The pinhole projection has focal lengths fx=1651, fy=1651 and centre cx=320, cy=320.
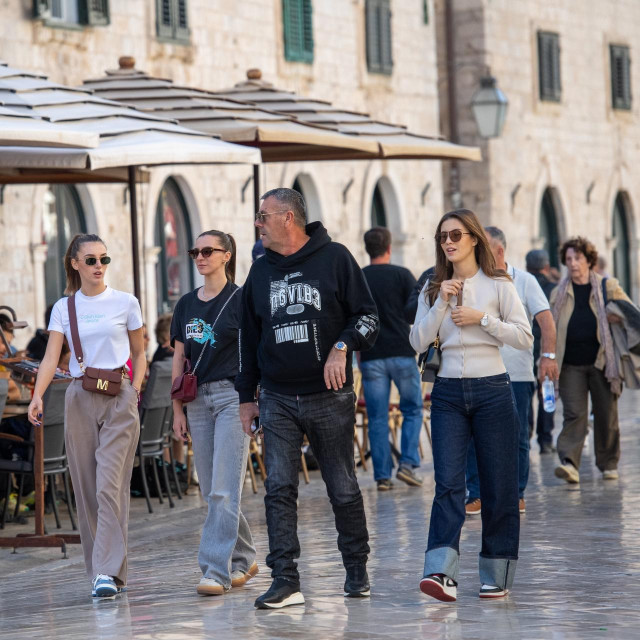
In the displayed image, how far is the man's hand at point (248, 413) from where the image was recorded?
7.51 meters

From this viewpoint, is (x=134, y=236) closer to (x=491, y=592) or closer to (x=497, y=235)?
(x=497, y=235)

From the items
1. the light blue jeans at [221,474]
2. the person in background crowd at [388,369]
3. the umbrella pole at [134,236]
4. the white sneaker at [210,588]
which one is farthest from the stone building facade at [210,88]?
the white sneaker at [210,588]

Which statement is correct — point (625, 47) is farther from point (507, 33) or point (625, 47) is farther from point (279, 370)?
point (279, 370)

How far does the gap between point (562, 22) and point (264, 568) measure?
2398 centimetres

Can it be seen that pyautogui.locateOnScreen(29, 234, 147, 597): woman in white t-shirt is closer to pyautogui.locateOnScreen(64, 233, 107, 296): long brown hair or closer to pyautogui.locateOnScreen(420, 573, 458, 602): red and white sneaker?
pyautogui.locateOnScreen(64, 233, 107, 296): long brown hair

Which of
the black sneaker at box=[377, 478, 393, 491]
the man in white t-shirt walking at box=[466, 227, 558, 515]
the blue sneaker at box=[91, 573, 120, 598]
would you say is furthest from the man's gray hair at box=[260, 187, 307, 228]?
the black sneaker at box=[377, 478, 393, 491]

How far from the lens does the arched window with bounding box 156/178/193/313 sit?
2034 centimetres

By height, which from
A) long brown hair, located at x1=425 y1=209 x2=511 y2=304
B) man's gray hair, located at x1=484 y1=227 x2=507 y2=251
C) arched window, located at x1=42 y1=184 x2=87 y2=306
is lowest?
long brown hair, located at x1=425 y1=209 x2=511 y2=304

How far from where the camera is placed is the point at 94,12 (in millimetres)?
18734

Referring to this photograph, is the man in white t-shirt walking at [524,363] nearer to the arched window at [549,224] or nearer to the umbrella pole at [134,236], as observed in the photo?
the umbrella pole at [134,236]

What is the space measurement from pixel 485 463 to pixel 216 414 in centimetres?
139

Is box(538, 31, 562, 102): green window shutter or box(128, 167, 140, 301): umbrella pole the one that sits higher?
box(538, 31, 562, 102): green window shutter

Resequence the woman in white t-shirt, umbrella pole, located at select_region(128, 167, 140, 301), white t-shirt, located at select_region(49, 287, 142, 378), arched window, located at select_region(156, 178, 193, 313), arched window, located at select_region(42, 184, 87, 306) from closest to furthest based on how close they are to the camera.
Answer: the woman in white t-shirt < white t-shirt, located at select_region(49, 287, 142, 378) < umbrella pole, located at select_region(128, 167, 140, 301) < arched window, located at select_region(42, 184, 87, 306) < arched window, located at select_region(156, 178, 193, 313)

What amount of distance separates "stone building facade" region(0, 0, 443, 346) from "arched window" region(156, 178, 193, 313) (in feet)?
0.06
